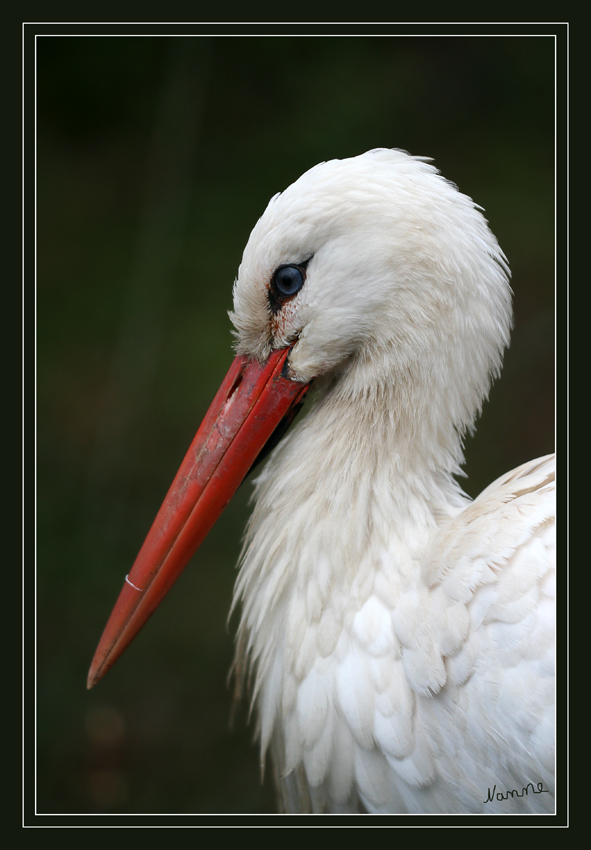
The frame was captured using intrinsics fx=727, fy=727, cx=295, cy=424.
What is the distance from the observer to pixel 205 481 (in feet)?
4.66

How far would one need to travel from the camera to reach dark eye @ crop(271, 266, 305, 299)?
4.39 ft

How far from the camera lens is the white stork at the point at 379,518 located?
1210 mm

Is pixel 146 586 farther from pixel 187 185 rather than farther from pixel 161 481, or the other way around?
pixel 161 481

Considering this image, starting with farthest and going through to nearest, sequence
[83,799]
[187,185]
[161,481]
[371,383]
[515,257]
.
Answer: [161,481], [515,257], [187,185], [83,799], [371,383]

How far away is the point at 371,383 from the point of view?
1354 mm

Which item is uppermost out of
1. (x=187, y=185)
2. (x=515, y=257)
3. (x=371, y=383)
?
(x=187, y=185)

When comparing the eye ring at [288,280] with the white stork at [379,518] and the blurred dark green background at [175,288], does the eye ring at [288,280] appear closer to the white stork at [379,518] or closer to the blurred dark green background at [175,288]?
the white stork at [379,518]

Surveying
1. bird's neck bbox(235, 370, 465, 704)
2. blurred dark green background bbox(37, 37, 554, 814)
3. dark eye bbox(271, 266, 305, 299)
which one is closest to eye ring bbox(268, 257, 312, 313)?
dark eye bbox(271, 266, 305, 299)
